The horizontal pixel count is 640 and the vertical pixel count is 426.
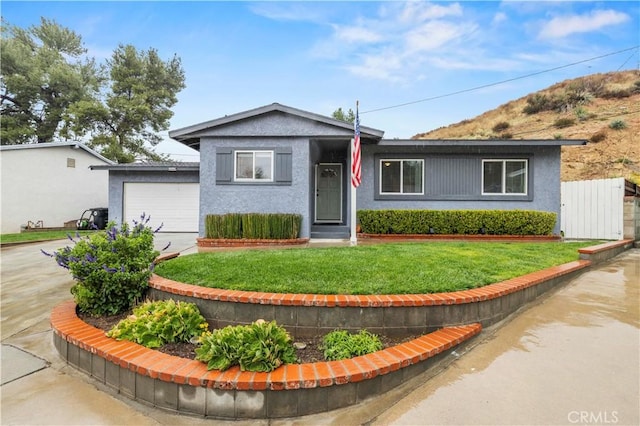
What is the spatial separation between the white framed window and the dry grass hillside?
1744 cm

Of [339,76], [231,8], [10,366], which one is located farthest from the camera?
[339,76]

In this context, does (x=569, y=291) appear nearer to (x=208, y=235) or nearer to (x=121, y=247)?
(x=121, y=247)

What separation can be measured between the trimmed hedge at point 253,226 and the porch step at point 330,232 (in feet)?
3.29

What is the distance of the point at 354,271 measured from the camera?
404 cm

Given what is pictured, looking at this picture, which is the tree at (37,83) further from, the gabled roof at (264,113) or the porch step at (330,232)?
the porch step at (330,232)

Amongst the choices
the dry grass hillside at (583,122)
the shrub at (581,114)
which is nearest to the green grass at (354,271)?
the dry grass hillside at (583,122)

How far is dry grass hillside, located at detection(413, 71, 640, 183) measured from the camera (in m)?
21.7

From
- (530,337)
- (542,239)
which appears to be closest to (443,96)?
(542,239)

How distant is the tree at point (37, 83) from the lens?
21.6m

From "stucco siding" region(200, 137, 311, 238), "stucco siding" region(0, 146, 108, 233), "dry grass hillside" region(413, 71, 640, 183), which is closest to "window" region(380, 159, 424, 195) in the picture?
"stucco siding" region(200, 137, 311, 238)

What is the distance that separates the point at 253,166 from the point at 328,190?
11.0 feet

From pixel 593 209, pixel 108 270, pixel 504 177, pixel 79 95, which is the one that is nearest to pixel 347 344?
pixel 108 270

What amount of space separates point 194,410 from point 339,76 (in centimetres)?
1920

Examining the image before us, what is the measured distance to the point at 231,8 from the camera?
1110 centimetres
